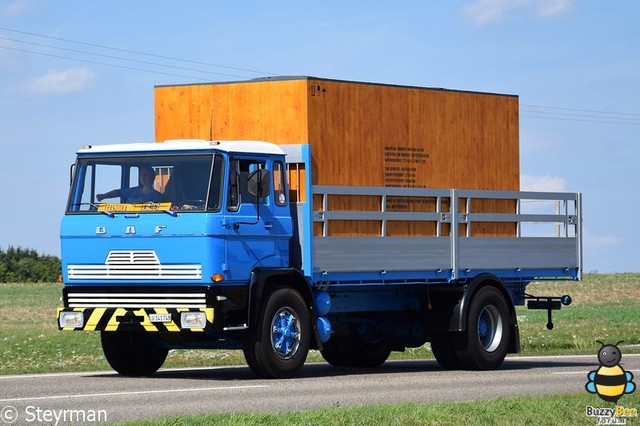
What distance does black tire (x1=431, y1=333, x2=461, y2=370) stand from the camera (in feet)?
66.1

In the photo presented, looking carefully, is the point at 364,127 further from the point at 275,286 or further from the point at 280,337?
the point at 280,337

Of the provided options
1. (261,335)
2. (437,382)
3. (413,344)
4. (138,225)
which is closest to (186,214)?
(138,225)

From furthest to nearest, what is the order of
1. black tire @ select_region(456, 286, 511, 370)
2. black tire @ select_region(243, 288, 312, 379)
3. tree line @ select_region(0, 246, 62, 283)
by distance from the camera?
tree line @ select_region(0, 246, 62, 283), black tire @ select_region(456, 286, 511, 370), black tire @ select_region(243, 288, 312, 379)

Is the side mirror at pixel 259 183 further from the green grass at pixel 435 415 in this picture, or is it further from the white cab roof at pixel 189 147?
the green grass at pixel 435 415

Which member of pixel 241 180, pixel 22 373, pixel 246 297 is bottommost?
pixel 22 373

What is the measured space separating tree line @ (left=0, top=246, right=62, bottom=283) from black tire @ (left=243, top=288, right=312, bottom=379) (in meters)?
71.8

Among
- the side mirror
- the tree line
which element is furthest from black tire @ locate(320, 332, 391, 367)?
the tree line

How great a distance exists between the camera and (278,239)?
58.9 ft

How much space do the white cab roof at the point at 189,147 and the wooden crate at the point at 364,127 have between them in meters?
0.70

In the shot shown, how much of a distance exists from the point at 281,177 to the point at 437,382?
10.9 ft

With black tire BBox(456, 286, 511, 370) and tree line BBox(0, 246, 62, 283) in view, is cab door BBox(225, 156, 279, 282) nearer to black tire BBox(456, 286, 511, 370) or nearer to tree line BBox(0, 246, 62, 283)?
black tire BBox(456, 286, 511, 370)

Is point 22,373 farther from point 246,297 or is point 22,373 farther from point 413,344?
point 413,344

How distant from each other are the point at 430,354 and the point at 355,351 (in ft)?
14.0

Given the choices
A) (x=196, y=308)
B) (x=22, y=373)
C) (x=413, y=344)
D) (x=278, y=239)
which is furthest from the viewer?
(x=413, y=344)
